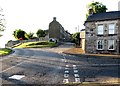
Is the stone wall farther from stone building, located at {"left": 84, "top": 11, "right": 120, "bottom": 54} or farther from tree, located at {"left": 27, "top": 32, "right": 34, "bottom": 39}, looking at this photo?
tree, located at {"left": 27, "top": 32, "right": 34, "bottom": 39}

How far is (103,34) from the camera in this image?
4159 cm

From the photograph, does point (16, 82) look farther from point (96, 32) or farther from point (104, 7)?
point (104, 7)

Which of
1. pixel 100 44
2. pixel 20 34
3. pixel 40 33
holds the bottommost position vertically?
pixel 100 44

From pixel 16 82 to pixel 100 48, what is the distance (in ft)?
89.8

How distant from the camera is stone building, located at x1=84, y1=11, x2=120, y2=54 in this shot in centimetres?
4034

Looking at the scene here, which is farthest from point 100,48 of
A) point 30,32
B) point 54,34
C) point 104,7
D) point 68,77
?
point 30,32

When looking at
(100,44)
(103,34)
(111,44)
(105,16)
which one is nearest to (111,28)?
(103,34)

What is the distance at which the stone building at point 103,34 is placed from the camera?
40.3m

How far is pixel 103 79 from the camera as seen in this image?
16484 millimetres

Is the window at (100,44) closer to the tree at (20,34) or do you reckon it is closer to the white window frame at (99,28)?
the white window frame at (99,28)

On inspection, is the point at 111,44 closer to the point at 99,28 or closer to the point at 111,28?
the point at 111,28

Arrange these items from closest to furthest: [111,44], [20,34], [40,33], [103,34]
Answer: [111,44], [103,34], [40,33], [20,34]

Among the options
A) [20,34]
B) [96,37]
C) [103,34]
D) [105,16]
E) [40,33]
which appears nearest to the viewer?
[103,34]

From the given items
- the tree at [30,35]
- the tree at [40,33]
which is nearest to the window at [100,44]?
the tree at [40,33]
